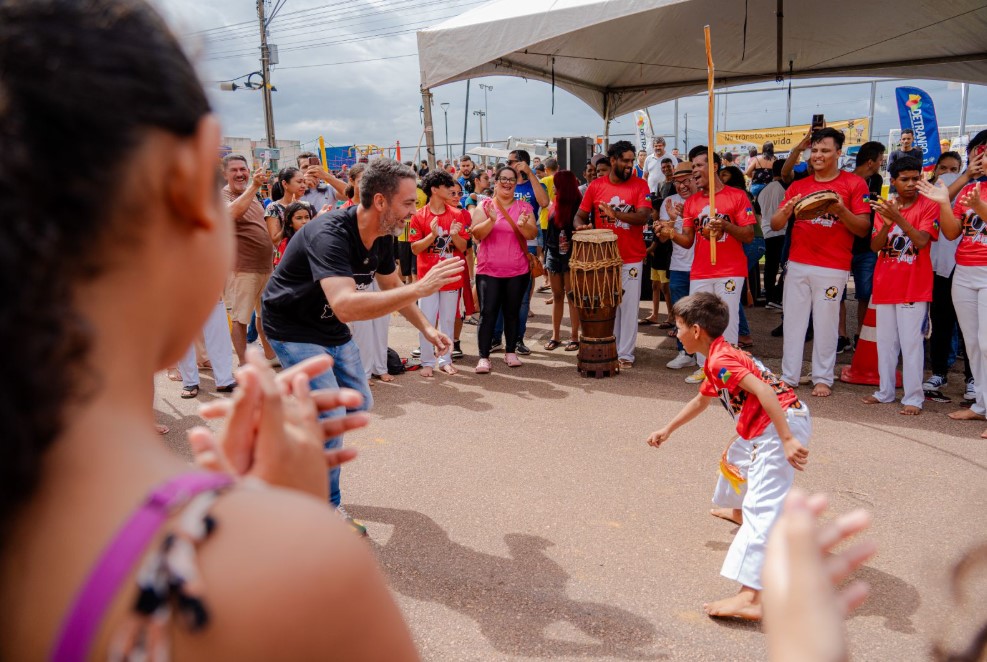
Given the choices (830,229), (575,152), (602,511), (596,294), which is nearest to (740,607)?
(602,511)

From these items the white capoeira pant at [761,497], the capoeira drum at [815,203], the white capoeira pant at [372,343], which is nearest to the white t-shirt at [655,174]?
the capoeira drum at [815,203]

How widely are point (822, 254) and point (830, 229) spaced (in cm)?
22

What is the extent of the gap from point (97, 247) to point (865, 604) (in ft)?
11.3

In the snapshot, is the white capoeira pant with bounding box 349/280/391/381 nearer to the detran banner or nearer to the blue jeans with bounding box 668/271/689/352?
the blue jeans with bounding box 668/271/689/352

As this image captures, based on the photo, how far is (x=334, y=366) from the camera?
379cm

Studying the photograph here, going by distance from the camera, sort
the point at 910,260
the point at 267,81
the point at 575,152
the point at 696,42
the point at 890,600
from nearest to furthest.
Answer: the point at 890,600 → the point at 910,260 → the point at 696,42 → the point at 575,152 → the point at 267,81

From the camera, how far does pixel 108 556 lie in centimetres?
57

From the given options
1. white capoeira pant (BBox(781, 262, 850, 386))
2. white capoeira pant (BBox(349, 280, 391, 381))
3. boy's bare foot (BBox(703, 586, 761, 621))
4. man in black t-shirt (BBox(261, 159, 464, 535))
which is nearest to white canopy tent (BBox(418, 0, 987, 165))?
white capoeira pant (BBox(349, 280, 391, 381))

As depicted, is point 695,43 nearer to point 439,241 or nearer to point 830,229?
point 830,229

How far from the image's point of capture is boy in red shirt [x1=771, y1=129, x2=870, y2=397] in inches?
228

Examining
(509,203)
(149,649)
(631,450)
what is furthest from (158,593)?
(509,203)

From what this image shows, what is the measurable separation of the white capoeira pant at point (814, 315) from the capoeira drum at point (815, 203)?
0.51 meters

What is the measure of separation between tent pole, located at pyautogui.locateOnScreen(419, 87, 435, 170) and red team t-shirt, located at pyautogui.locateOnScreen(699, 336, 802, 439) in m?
4.85

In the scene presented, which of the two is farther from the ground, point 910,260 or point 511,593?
point 910,260
